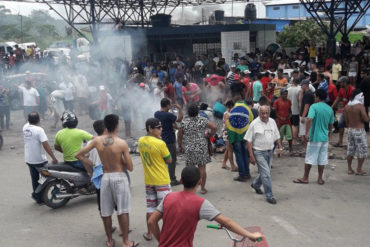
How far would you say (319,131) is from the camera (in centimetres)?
750

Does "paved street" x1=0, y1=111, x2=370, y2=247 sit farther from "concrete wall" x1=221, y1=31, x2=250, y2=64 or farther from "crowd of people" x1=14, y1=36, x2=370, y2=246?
"concrete wall" x1=221, y1=31, x2=250, y2=64

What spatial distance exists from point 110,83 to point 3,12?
19.2m

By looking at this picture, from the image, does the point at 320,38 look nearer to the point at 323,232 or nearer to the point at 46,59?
the point at 46,59

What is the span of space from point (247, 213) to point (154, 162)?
75.7 inches

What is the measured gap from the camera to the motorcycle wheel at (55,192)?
6.85m

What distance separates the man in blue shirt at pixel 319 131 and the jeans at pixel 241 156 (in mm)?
1117

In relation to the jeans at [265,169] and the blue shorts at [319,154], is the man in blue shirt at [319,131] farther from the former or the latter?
the jeans at [265,169]

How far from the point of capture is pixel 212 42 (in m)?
24.0

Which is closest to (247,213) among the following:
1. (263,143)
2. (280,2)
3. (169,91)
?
(263,143)

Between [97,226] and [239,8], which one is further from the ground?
[239,8]

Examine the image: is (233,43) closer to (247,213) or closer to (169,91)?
(169,91)

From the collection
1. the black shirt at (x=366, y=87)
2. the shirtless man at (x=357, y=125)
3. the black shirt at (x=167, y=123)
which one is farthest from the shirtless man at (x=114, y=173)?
the black shirt at (x=366, y=87)

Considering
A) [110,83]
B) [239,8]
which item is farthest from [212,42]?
[239,8]

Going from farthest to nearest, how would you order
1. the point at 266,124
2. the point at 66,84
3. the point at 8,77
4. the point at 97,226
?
the point at 8,77, the point at 66,84, the point at 266,124, the point at 97,226
